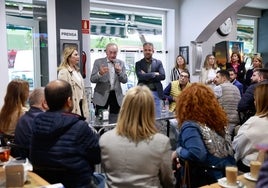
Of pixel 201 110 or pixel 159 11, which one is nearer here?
pixel 201 110

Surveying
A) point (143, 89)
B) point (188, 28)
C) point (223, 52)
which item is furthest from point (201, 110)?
point (223, 52)

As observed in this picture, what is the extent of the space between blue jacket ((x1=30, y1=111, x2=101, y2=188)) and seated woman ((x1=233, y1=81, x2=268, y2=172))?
107cm

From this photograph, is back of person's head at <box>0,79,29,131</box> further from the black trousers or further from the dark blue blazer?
the dark blue blazer

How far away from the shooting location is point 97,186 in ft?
7.04

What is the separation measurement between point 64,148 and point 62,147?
13mm

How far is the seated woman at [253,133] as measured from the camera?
91.6 inches

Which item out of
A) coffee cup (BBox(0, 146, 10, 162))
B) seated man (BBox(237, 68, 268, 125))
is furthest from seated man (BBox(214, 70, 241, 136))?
coffee cup (BBox(0, 146, 10, 162))

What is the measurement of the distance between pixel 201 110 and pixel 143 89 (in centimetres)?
56

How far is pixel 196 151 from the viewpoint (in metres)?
2.19

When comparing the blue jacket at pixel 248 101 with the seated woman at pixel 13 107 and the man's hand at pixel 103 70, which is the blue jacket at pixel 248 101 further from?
the seated woman at pixel 13 107

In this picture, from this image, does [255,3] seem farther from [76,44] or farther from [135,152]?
[135,152]

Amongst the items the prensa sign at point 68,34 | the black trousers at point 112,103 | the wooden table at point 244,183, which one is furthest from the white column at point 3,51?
the wooden table at point 244,183

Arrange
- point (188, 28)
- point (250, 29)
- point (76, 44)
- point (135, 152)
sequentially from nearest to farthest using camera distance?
1. point (135, 152)
2. point (76, 44)
3. point (188, 28)
4. point (250, 29)

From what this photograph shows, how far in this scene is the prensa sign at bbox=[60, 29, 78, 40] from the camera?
4832 mm
